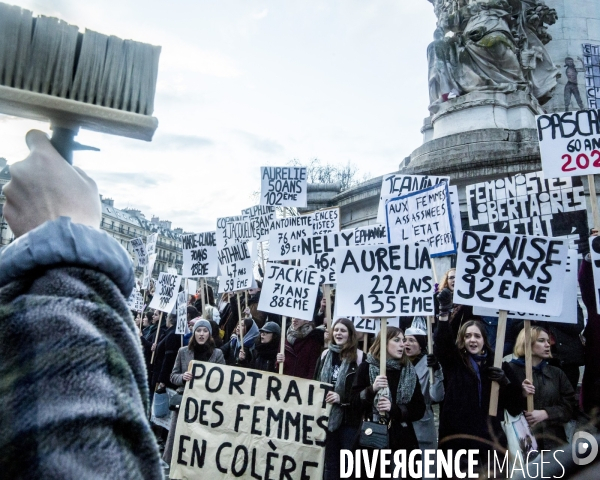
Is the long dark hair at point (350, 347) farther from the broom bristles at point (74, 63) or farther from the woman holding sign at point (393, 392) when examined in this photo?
the broom bristles at point (74, 63)

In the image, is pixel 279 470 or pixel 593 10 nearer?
pixel 279 470

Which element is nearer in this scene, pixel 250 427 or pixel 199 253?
pixel 250 427

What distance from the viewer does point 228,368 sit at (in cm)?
599

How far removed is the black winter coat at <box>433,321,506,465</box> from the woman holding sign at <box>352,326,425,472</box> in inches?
13.9

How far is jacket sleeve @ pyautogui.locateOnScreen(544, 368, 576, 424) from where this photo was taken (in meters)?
5.21

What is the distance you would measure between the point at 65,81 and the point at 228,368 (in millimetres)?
4951

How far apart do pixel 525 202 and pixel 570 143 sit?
3.69ft

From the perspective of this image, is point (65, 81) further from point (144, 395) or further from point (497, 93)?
point (497, 93)

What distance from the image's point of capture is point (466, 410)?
200 inches

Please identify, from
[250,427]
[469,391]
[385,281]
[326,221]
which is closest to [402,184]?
[326,221]

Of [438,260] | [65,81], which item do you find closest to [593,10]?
[438,260]

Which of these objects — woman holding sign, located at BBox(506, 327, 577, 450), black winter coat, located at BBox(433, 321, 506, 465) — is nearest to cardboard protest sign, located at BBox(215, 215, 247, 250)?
black winter coat, located at BBox(433, 321, 506, 465)

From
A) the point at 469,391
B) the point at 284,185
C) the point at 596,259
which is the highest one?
the point at 284,185

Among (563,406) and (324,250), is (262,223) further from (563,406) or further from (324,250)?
(563,406)
